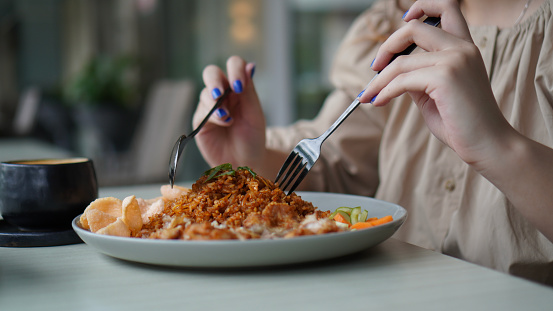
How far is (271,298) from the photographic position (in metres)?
0.51

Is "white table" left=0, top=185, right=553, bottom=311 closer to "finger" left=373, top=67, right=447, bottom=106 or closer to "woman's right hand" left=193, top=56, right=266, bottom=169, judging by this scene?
"finger" left=373, top=67, right=447, bottom=106

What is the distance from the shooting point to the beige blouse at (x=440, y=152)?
3.16 ft

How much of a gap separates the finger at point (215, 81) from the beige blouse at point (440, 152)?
352 millimetres

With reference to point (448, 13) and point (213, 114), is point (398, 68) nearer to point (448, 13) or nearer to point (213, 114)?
point (448, 13)

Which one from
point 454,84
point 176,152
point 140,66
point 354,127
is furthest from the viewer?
point 140,66

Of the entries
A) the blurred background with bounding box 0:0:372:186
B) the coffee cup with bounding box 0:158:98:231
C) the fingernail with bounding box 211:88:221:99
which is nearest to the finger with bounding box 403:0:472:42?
the fingernail with bounding box 211:88:221:99

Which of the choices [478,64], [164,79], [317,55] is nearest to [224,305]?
[478,64]

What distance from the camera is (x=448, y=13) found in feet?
2.41

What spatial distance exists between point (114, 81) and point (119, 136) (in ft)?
2.26

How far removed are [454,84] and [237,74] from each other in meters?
0.48

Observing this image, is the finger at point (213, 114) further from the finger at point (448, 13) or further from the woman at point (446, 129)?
the finger at point (448, 13)

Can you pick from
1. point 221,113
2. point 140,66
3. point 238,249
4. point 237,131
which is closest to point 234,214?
point 238,249

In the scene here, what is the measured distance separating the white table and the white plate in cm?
2

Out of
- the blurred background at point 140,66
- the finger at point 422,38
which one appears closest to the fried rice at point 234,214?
the finger at point 422,38
